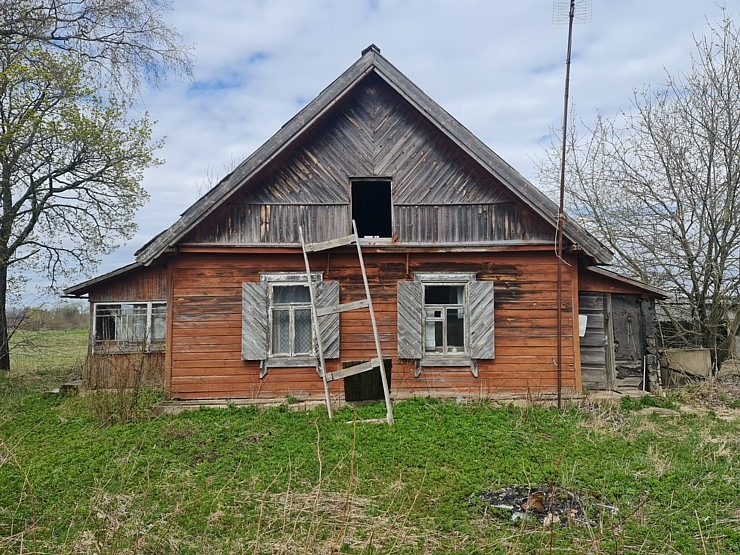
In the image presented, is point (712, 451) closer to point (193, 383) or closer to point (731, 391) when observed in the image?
point (731, 391)

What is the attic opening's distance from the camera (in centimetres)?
1098

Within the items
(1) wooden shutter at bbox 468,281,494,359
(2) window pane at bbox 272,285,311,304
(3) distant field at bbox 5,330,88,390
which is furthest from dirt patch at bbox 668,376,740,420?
(3) distant field at bbox 5,330,88,390

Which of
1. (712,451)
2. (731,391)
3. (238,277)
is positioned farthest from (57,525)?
(731,391)

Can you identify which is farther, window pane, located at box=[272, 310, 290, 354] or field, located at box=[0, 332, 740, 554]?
window pane, located at box=[272, 310, 290, 354]

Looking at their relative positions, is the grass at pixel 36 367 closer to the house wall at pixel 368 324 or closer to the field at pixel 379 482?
the field at pixel 379 482

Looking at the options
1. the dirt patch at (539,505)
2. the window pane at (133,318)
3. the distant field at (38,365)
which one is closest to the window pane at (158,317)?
the window pane at (133,318)

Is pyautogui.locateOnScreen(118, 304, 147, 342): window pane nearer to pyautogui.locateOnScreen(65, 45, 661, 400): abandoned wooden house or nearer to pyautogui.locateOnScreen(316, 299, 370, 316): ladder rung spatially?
pyautogui.locateOnScreen(65, 45, 661, 400): abandoned wooden house

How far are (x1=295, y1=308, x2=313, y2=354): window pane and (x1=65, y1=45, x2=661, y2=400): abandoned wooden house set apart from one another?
0.02 meters

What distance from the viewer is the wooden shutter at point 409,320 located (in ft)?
28.4

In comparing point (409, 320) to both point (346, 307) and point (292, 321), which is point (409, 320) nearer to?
point (346, 307)

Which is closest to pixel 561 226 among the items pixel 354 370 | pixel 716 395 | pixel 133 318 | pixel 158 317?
pixel 354 370

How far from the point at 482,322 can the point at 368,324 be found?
1935 mm

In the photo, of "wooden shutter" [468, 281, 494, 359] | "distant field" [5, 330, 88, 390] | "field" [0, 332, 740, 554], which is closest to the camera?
"field" [0, 332, 740, 554]

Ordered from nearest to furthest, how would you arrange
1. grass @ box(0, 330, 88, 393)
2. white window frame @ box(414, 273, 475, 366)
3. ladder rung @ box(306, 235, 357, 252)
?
ladder rung @ box(306, 235, 357, 252), white window frame @ box(414, 273, 475, 366), grass @ box(0, 330, 88, 393)
